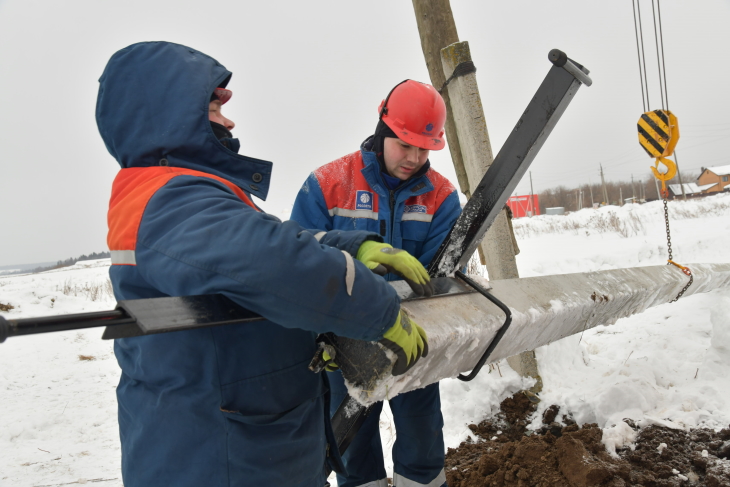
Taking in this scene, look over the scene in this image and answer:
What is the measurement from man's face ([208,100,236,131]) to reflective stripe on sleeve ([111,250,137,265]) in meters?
0.49

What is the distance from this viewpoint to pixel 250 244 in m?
0.86

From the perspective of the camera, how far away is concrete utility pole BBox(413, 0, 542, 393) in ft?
10.6

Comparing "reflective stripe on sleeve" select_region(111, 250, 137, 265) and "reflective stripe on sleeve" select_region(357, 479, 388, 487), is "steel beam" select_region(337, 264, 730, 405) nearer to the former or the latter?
"reflective stripe on sleeve" select_region(111, 250, 137, 265)

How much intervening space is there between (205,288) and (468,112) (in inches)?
110

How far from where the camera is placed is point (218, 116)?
1.32 meters

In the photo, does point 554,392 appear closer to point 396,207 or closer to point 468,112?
point 396,207

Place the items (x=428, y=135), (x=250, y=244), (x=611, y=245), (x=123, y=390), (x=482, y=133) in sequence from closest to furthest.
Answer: (x=250, y=244) → (x=123, y=390) → (x=428, y=135) → (x=482, y=133) → (x=611, y=245)

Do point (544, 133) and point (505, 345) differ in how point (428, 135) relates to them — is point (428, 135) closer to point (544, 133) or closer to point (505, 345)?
point (544, 133)

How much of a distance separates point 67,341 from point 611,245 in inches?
369

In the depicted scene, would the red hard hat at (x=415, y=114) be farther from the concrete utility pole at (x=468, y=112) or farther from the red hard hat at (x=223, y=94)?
the concrete utility pole at (x=468, y=112)

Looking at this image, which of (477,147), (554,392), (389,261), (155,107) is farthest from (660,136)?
(155,107)

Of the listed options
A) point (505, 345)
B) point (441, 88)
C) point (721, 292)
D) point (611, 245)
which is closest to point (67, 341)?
point (441, 88)

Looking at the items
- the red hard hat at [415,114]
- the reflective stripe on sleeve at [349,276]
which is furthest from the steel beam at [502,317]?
the red hard hat at [415,114]

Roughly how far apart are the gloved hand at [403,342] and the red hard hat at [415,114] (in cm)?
118
